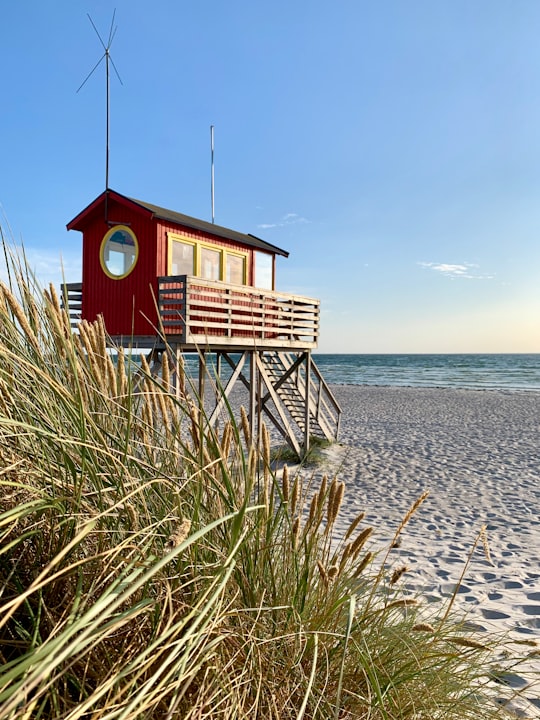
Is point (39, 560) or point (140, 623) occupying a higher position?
point (39, 560)

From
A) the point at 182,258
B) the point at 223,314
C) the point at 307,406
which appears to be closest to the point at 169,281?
the point at 223,314

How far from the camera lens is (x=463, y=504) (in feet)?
26.8

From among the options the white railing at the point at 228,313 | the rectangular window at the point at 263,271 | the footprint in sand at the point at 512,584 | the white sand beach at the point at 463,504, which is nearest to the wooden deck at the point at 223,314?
the white railing at the point at 228,313

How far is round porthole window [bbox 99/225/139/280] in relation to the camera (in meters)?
10.0

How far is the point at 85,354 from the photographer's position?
2.07m

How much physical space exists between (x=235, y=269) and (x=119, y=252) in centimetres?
Answer: 263

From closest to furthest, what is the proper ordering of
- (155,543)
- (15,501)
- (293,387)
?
(155,543), (15,501), (293,387)

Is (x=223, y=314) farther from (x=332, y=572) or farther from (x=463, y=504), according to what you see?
(x=332, y=572)

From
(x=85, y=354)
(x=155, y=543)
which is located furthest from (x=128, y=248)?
(x=155, y=543)

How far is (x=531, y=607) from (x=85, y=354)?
4407 millimetres

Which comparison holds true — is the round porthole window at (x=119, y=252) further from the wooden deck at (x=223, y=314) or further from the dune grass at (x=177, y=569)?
the dune grass at (x=177, y=569)

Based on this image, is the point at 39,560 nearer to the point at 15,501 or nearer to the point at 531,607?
the point at 15,501

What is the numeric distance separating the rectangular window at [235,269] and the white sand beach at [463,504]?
470 centimetres

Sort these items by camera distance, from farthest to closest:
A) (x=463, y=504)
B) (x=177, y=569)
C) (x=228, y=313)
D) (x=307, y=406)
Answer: (x=307, y=406), (x=228, y=313), (x=463, y=504), (x=177, y=569)
